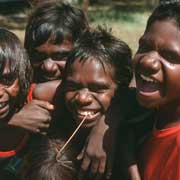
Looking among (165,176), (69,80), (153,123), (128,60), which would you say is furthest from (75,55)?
(165,176)

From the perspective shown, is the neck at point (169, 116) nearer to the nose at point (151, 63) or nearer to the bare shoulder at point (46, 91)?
the nose at point (151, 63)

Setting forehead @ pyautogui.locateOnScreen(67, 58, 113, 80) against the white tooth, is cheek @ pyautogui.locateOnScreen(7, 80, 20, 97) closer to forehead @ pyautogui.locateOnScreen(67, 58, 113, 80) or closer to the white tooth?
forehead @ pyautogui.locateOnScreen(67, 58, 113, 80)

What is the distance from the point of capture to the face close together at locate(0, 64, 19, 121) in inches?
107

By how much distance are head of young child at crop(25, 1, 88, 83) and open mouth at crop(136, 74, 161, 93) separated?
80 centimetres

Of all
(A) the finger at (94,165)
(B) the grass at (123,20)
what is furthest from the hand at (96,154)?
(B) the grass at (123,20)

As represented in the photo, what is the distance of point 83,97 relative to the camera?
2688 millimetres

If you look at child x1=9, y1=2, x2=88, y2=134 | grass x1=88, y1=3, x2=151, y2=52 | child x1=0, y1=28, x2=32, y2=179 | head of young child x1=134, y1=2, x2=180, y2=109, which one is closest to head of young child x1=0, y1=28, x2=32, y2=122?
child x1=0, y1=28, x2=32, y2=179

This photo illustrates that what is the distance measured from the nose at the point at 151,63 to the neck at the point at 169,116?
10.0 inches

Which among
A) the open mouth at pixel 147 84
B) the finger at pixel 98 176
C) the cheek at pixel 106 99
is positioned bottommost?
the finger at pixel 98 176

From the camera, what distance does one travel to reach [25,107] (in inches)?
115

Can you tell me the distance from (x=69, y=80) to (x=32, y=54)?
52 cm

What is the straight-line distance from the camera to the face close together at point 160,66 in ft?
7.59

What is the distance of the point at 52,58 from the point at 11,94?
0.48m

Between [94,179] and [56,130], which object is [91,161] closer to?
[94,179]
